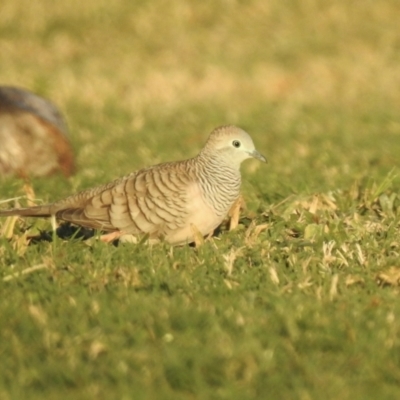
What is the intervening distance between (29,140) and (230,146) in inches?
140

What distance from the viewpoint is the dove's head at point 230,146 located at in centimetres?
571

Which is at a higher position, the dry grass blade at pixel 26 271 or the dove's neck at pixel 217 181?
the dove's neck at pixel 217 181

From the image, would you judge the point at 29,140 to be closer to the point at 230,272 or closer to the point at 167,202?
the point at 167,202

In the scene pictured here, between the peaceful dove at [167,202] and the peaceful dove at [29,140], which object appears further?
the peaceful dove at [29,140]

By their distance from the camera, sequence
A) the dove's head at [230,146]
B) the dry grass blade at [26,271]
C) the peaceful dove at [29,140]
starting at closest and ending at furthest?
the dry grass blade at [26,271] → the dove's head at [230,146] → the peaceful dove at [29,140]

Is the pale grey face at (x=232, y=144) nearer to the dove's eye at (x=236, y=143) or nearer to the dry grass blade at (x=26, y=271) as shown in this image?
the dove's eye at (x=236, y=143)

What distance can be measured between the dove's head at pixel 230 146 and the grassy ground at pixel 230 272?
0.43 m

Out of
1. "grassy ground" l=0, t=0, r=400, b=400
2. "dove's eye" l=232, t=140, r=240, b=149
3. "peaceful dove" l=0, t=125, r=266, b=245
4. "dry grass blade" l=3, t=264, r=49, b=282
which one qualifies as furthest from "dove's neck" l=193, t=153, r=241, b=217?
"dry grass blade" l=3, t=264, r=49, b=282

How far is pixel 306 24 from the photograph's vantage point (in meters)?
15.8

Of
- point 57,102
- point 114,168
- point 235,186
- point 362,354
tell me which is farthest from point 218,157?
point 57,102

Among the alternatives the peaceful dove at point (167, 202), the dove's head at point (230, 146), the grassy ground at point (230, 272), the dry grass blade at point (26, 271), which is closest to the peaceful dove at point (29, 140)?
the grassy ground at point (230, 272)

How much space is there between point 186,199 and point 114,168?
3.50 m

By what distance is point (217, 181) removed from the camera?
558 centimetres

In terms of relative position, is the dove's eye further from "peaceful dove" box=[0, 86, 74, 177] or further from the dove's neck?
"peaceful dove" box=[0, 86, 74, 177]
